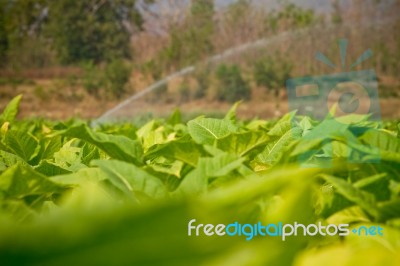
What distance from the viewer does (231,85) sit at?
1661cm

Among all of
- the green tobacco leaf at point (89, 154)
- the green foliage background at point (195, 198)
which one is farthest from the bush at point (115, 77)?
the green tobacco leaf at point (89, 154)

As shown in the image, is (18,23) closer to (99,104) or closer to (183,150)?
(99,104)

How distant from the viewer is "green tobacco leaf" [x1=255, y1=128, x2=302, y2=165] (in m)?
0.93

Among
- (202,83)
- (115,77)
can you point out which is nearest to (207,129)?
(202,83)

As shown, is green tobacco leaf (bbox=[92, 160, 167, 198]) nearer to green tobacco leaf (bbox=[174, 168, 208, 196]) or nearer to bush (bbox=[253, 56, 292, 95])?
green tobacco leaf (bbox=[174, 168, 208, 196])

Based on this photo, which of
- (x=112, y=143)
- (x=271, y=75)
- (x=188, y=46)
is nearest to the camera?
(x=112, y=143)

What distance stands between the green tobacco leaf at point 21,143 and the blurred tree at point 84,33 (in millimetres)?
17095

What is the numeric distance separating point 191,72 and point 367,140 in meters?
16.6

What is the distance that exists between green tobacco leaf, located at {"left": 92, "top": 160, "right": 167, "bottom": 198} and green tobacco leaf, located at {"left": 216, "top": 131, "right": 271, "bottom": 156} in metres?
0.22

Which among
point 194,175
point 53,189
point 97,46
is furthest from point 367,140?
point 97,46

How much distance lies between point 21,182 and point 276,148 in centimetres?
46

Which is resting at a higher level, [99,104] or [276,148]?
[276,148]

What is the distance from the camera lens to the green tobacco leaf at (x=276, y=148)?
0.93 metres

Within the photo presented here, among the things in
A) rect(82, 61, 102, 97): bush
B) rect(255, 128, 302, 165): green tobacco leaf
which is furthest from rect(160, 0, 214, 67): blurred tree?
rect(255, 128, 302, 165): green tobacco leaf
